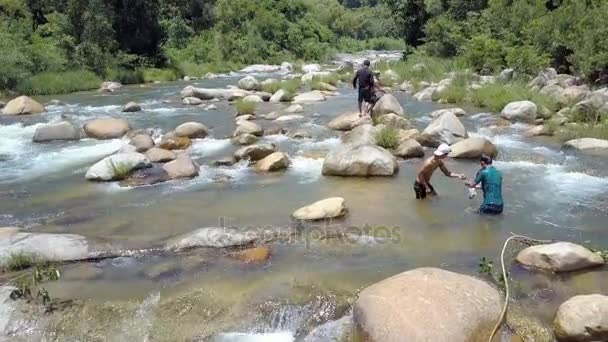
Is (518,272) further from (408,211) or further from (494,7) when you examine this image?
(494,7)

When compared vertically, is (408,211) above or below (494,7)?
below

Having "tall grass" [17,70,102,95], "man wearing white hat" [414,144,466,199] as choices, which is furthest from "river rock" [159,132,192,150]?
"tall grass" [17,70,102,95]

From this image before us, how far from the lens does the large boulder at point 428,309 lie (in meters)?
4.85

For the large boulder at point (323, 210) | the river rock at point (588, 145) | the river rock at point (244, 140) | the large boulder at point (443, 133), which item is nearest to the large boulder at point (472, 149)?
the large boulder at point (443, 133)

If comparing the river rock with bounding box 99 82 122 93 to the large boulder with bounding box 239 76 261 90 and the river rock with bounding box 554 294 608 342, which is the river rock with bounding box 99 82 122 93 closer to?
the large boulder with bounding box 239 76 261 90

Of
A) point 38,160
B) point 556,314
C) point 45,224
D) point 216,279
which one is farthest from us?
point 38,160

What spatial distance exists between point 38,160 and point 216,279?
783cm

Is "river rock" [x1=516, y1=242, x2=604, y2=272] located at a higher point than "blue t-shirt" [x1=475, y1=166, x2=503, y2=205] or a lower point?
lower

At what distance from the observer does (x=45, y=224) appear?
8180 millimetres

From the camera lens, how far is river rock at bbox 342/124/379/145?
1223cm

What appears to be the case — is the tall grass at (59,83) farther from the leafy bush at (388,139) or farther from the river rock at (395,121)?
the leafy bush at (388,139)

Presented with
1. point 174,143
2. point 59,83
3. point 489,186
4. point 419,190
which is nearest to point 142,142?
point 174,143

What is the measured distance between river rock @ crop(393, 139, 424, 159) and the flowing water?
420 mm

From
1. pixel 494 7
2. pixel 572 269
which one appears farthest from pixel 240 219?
pixel 494 7
